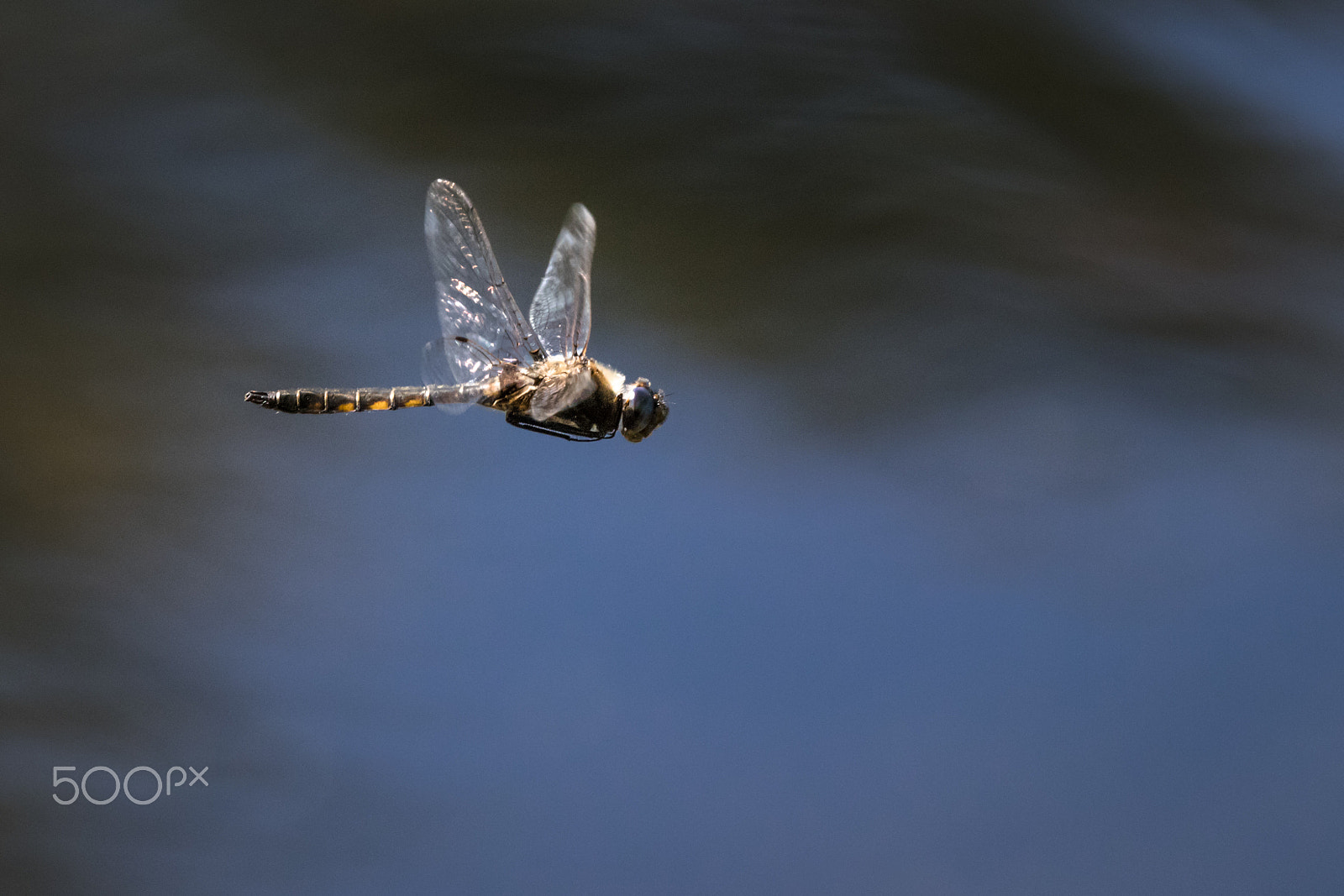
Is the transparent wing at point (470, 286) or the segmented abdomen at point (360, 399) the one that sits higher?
the transparent wing at point (470, 286)

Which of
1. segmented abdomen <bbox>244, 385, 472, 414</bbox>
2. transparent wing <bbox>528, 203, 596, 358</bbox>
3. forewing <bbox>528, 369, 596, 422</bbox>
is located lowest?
segmented abdomen <bbox>244, 385, 472, 414</bbox>

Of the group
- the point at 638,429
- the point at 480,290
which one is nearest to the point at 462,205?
the point at 480,290

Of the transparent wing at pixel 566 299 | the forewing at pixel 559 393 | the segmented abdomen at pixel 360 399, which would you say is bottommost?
the segmented abdomen at pixel 360 399

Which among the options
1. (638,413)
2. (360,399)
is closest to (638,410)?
(638,413)

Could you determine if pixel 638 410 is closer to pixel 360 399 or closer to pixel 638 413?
pixel 638 413

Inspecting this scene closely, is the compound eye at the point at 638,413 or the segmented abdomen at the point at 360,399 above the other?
the compound eye at the point at 638,413

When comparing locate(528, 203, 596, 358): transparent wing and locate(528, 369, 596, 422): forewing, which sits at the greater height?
locate(528, 203, 596, 358): transparent wing
